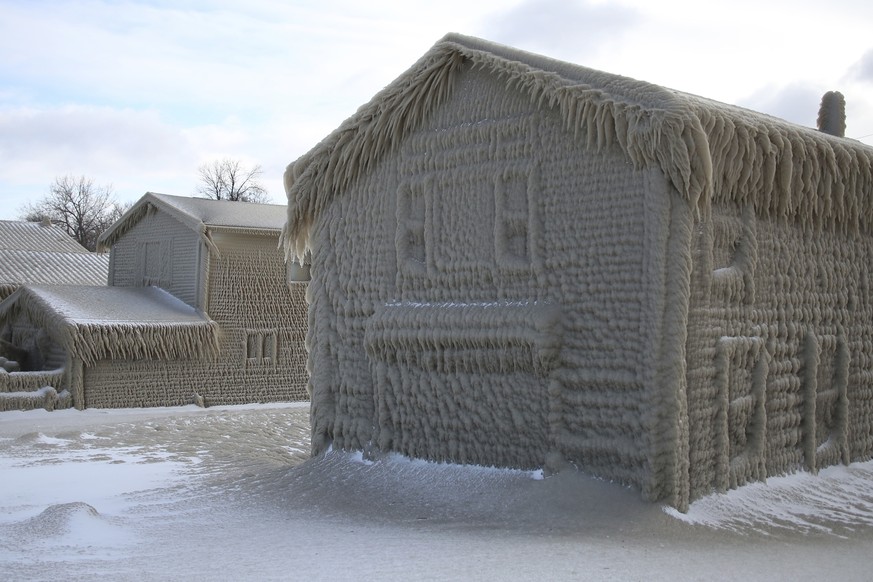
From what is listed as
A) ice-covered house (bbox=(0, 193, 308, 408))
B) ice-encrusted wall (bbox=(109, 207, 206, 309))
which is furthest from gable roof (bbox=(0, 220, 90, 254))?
ice-covered house (bbox=(0, 193, 308, 408))

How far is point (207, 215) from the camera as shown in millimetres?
20422

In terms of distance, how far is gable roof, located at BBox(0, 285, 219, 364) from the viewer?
17.6 m

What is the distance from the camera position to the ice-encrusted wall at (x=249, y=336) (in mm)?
19734

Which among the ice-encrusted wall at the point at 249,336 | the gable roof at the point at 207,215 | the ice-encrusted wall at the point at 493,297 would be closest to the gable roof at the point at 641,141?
the ice-encrusted wall at the point at 493,297

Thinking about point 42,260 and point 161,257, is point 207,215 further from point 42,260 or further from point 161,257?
point 42,260

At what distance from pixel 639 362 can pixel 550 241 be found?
1.49m

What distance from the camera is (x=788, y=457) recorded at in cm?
888

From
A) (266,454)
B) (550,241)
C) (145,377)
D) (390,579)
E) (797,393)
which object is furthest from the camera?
(145,377)

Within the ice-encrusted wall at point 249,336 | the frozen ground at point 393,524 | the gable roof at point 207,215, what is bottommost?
the frozen ground at point 393,524

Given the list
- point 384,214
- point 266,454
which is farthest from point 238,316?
point 384,214

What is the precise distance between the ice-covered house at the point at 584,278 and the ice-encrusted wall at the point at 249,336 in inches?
384

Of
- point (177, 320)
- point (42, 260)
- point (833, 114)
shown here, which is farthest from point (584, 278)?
point (42, 260)

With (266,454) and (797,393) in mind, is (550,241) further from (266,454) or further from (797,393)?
(266,454)

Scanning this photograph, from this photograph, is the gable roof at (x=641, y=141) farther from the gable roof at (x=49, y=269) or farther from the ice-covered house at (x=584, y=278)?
the gable roof at (x=49, y=269)
